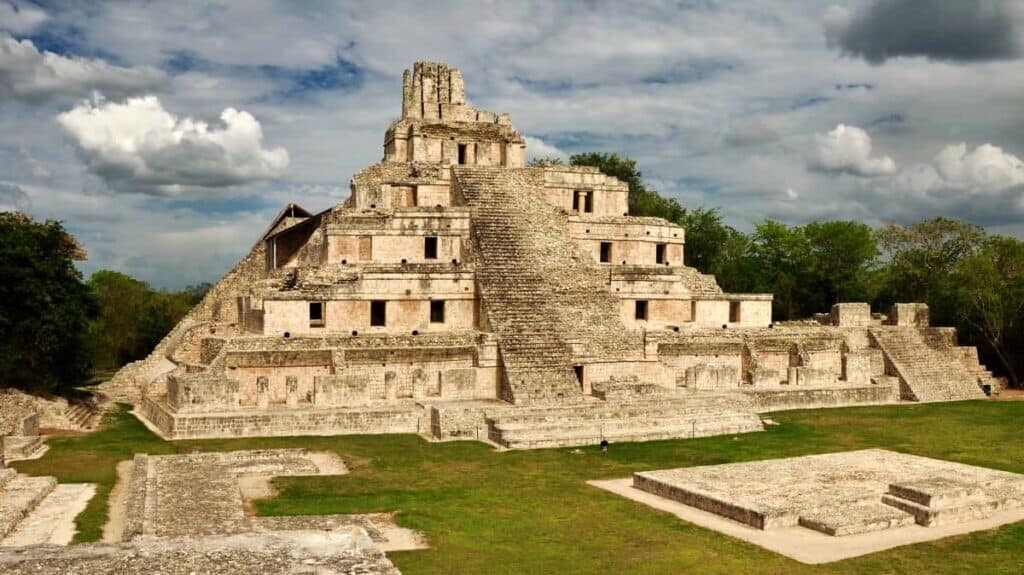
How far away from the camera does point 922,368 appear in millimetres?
30766

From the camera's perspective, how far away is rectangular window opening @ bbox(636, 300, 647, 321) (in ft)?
98.1

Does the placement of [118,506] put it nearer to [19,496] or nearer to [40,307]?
[19,496]

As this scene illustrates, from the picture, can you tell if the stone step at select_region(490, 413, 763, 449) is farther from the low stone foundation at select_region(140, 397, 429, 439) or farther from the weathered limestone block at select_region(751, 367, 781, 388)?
the weathered limestone block at select_region(751, 367, 781, 388)

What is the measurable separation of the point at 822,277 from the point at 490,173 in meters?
23.2

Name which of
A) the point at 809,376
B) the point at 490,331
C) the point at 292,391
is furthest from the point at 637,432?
the point at 809,376

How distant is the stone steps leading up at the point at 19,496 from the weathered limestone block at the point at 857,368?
23.8 meters

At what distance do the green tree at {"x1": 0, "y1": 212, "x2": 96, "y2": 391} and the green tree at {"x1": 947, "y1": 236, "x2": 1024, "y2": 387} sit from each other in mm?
31595

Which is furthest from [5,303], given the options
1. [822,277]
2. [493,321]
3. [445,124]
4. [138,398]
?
[822,277]

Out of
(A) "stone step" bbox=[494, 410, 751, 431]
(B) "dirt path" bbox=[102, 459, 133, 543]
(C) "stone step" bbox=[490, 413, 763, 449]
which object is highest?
(A) "stone step" bbox=[494, 410, 751, 431]

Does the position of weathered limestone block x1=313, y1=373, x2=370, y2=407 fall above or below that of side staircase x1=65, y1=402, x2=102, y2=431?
above

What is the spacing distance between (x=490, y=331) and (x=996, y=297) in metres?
20.9

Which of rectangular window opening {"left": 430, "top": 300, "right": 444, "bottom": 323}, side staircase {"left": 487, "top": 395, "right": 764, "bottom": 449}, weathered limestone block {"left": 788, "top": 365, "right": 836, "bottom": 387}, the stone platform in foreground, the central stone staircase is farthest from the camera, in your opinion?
weathered limestone block {"left": 788, "top": 365, "right": 836, "bottom": 387}

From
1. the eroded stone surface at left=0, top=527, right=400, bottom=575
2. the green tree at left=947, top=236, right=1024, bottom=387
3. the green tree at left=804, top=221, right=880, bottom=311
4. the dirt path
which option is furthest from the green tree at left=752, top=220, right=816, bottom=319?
the eroded stone surface at left=0, top=527, right=400, bottom=575

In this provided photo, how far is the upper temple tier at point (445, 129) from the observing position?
108ft
